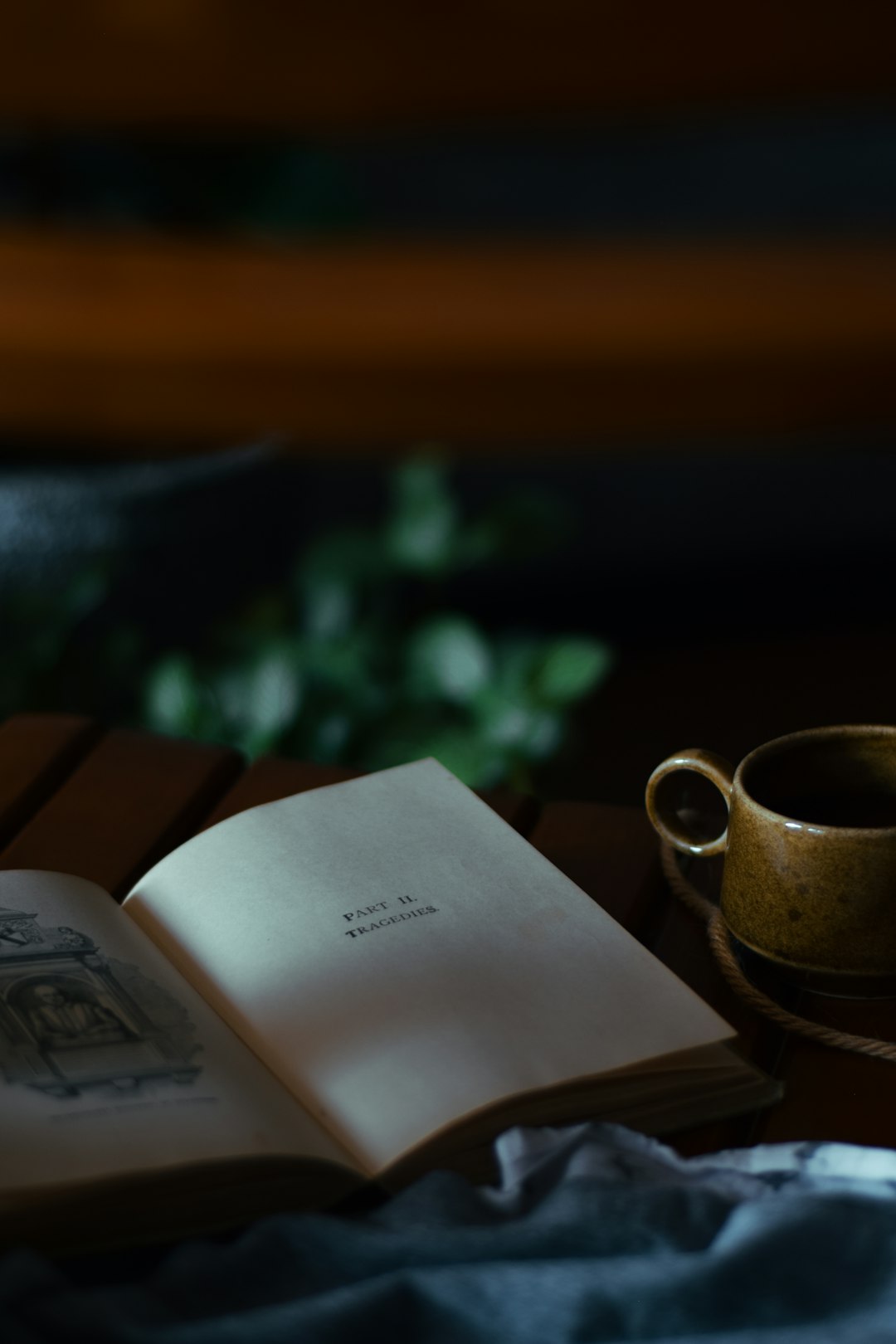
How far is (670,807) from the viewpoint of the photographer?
2.65ft

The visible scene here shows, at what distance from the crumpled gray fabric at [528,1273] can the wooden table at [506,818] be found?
2.5 inches

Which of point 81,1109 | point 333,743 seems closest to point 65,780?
point 81,1109

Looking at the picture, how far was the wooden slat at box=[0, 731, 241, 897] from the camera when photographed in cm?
85

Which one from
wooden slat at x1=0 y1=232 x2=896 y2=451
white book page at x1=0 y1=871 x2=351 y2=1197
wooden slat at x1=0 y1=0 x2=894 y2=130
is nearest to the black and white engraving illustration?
white book page at x1=0 y1=871 x2=351 y2=1197

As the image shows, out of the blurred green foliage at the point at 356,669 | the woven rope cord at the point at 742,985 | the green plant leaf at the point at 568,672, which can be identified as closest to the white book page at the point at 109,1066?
the woven rope cord at the point at 742,985

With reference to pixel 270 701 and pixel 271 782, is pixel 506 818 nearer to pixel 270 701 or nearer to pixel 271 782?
pixel 271 782

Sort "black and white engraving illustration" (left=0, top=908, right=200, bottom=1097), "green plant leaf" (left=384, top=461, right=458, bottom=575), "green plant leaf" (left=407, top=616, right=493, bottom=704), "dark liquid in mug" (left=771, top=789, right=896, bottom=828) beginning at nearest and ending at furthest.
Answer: "black and white engraving illustration" (left=0, top=908, right=200, bottom=1097) → "dark liquid in mug" (left=771, top=789, right=896, bottom=828) → "green plant leaf" (left=407, top=616, right=493, bottom=704) → "green plant leaf" (left=384, top=461, right=458, bottom=575)

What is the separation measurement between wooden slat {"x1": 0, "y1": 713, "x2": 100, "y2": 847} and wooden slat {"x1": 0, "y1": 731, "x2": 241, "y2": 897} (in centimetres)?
1

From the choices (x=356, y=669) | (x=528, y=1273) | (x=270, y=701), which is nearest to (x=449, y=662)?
(x=356, y=669)

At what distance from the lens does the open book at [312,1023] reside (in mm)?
601

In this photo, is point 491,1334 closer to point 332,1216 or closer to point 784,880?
point 332,1216

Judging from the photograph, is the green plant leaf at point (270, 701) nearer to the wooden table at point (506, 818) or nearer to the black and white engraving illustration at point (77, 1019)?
the wooden table at point (506, 818)

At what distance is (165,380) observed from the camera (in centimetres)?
86

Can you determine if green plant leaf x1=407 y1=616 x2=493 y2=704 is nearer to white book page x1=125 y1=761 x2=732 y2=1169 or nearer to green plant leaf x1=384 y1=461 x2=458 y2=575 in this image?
green plant leaf x1=384 y1=461 x2=458 y2=575
